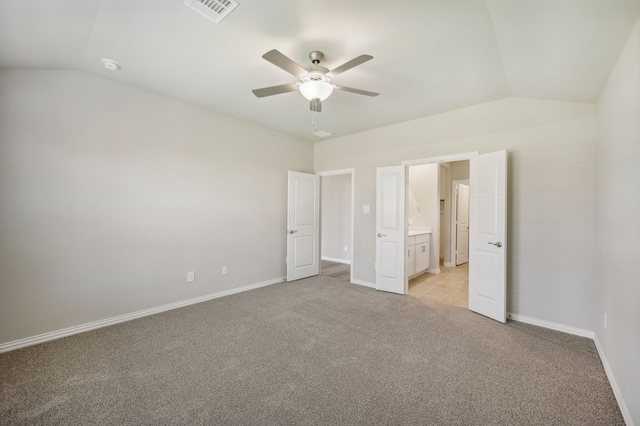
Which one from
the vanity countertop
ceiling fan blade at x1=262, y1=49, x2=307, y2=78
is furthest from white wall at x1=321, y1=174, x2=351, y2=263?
ceiling fan blade at x1=262, y1=49, x2=307, y2=78

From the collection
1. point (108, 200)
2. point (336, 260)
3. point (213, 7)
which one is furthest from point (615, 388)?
point (336, 260)

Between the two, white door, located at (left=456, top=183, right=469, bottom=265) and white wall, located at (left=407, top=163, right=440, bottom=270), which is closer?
white wall, located at (left=407, top=163, right=440, bottom=270)

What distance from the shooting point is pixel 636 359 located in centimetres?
149

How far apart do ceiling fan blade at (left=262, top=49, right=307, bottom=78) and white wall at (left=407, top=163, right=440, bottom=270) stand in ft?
14.3

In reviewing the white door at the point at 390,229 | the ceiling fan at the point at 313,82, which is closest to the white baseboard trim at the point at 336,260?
the white door at the point at 390,229

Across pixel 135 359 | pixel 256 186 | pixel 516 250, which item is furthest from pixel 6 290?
pixel 516 250

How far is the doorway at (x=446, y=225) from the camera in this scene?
508 centimetres

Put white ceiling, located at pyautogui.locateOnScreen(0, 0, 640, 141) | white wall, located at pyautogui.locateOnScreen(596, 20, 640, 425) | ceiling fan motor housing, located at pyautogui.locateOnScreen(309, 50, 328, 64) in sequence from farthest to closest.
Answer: ceiling fan motor housing, located at pyautogui.locateOnScreen(309, 50, 328, 64) → white ceiling, located at pyautogui.locateOnScreen(0, 0, 640, 141) → white wall, located at pyautogui.locateOnScreen(596, 20, 640, 425)

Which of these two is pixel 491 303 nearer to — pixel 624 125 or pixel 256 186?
pixel 624 125

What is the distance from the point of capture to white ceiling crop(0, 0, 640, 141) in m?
1.78

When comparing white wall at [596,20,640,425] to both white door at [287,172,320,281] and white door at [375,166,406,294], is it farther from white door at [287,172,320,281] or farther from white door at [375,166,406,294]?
white door at [287,172,320,281]

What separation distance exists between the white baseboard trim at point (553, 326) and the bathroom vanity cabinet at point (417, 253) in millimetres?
1788

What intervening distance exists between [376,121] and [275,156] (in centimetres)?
193

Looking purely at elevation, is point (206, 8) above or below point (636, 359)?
above
